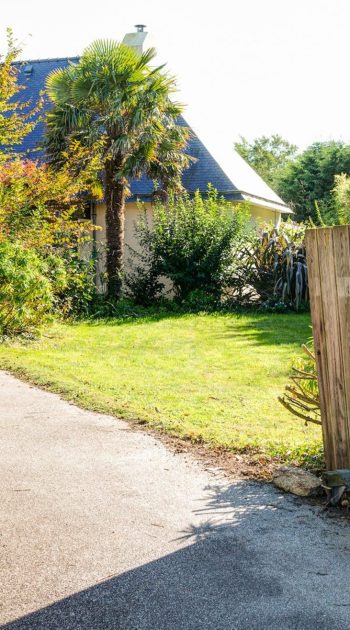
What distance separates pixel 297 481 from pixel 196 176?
19.3m

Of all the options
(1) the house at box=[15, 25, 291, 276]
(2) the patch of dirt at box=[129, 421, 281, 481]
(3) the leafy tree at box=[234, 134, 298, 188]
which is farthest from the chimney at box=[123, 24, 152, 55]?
(3) the leafy tree at box=[234, 134, 298, 188]

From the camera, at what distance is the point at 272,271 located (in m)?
20.0

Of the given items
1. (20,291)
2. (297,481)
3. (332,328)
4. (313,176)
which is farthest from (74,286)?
(313,176)

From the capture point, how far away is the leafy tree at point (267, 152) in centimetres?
7394

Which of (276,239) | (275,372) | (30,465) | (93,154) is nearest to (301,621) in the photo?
(30,465)

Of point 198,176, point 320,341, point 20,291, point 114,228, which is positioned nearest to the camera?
point 320,341

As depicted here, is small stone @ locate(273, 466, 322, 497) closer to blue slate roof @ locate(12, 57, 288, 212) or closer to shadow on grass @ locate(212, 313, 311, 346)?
shadow on grass @ locate(212, 313, 311, 346)

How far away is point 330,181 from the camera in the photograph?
4400 centimetres

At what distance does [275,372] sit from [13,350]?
171 inches

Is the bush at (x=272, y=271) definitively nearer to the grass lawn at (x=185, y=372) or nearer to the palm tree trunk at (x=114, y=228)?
the grass lawn at (x=185, y=372)

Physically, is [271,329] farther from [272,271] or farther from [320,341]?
[320,341]

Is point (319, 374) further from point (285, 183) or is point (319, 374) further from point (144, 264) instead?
point (285, 183)

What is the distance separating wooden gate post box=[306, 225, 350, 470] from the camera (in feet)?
15.2

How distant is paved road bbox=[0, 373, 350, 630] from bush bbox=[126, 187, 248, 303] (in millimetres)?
14012
